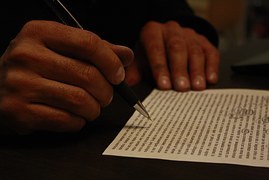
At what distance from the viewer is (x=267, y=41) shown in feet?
3.67

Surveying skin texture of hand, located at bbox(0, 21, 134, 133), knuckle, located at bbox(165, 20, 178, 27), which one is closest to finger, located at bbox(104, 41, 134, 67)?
skin texture of hand, located at bbox(0, 21, 134, 133)

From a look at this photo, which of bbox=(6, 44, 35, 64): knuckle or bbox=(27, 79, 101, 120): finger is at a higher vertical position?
bbox=(6, 44, 35, 64): knuckle

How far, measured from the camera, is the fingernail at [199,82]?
26.5 inches

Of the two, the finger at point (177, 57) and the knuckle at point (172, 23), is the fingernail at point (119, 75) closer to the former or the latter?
the finger at point (177, 57)

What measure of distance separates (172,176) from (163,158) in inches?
1.4

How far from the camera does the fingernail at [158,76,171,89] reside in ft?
2.22

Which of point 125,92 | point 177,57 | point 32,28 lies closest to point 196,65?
point 177,57

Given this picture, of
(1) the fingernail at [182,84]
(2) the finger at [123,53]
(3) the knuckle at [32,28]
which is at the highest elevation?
(3) the knuckle at [32,28]

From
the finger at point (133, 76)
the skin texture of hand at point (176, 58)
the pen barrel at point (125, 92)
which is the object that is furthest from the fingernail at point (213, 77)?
the pen barrel at point (125, 92)

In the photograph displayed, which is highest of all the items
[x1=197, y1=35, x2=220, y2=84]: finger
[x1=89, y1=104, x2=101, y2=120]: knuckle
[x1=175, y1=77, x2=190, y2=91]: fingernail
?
[x1=89, y1=104, x2=101, y2=120]: knuckle

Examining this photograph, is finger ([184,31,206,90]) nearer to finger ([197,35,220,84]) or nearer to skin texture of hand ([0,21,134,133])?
finger ([197,35,220,84])

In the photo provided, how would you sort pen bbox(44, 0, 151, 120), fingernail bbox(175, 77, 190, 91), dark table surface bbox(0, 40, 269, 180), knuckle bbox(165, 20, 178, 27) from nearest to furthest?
dark table surface bbox(0, 40, 269, 180) → pen bbox(44, 0, 151, 120) → fingernail bbox(175, 77, 190, 91) → knuckle bbox(165, 20, 178, 27)

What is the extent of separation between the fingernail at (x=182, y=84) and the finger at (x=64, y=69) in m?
0.23

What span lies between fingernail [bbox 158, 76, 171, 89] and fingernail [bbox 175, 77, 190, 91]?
15 mm
